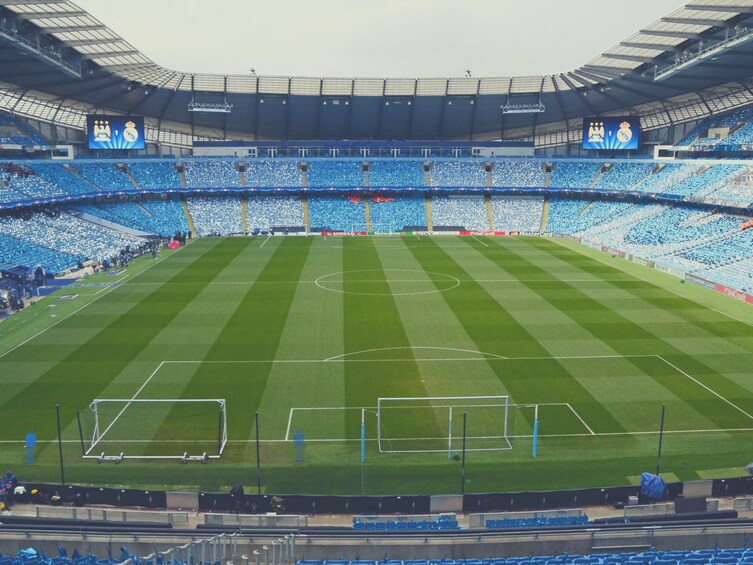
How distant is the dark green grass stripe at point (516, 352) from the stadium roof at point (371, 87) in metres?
26.9

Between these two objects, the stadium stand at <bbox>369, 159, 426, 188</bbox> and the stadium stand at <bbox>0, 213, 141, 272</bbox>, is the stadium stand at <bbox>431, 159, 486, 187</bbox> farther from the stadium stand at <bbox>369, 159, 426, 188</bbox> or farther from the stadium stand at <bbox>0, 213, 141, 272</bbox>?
the stadium stand at <bbox>0, 213, 141, 272</bbox>

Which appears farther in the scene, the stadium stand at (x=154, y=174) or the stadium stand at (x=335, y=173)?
the stadium stand at (x=335, y=173)

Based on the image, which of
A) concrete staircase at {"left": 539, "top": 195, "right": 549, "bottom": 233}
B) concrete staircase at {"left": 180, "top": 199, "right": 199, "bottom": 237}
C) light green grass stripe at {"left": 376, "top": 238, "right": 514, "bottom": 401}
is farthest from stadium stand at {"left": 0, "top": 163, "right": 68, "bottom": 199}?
concrete staircase at {"left": 539, "top": 195, "right": 549, "bottom": 233}

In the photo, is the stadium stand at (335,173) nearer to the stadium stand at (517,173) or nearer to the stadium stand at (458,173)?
the stadium stand at (458,173)

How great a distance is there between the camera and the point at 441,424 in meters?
25.8

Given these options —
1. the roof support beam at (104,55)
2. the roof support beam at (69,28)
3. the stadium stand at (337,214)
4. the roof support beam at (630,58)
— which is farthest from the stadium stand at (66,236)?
the roof support beam at (630,58)

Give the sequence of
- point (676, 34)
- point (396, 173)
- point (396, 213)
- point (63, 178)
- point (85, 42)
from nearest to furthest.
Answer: point (676, 34) < point (85, 42) < point (63, 178) < point (396, 213) < point (396, 173)

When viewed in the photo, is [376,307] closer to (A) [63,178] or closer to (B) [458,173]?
(A) [63,178]

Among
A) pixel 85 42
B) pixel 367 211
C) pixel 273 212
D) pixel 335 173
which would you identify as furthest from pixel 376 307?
pixel 335 173

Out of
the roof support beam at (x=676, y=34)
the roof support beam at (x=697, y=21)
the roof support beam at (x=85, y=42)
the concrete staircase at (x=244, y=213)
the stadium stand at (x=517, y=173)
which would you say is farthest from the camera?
the stadium stand at (x=517, y=173)

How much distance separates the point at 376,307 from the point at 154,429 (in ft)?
67.1

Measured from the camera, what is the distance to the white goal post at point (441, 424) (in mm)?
24281

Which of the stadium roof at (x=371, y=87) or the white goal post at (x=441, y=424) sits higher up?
the stadium roof at (x=371, y=87)

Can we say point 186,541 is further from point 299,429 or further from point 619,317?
point 619,317
